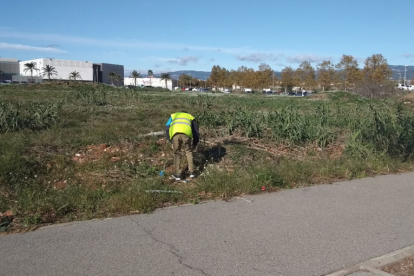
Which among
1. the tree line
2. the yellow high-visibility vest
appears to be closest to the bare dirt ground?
the yellow high-visibility vest

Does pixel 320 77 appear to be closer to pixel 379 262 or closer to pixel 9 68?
pixel 379 262

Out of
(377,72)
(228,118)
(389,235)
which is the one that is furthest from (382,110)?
(377,72)

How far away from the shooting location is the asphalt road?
173 inches

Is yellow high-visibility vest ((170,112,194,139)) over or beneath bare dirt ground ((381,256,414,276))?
over

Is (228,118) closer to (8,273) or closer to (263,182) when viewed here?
(263,182)

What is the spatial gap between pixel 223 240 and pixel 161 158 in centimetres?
437

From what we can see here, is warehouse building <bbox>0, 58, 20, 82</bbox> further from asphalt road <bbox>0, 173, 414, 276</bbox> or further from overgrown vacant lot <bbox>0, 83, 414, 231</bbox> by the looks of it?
asphalt road <bbox>0, 173, 414, 276</bbox>

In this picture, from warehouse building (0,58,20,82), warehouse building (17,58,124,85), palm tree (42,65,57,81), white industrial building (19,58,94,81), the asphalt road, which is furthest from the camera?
warehouse building (0,58,20,82)

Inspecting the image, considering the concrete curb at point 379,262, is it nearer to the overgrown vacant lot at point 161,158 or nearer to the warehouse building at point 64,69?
the overgrown vacant lot at point 161,158

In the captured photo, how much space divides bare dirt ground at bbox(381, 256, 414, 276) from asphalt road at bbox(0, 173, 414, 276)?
0.27 m

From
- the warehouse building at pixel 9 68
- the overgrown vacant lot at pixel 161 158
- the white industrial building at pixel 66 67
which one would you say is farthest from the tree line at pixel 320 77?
the warehouse building at pixel 9 68

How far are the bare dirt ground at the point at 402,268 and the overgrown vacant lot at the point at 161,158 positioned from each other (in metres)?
3.10

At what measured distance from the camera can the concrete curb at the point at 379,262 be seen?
4.40m

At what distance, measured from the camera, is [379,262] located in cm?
466
